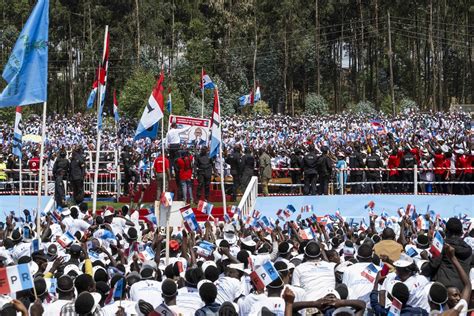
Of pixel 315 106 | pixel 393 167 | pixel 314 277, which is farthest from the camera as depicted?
pixel 315 106

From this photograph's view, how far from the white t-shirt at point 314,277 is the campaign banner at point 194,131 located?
59.5 ft

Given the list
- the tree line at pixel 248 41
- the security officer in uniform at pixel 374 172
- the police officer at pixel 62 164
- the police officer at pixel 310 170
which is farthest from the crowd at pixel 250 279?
the tree line at pixel 248 41

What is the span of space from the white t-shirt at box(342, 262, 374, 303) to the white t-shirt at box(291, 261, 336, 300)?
0.60 feet

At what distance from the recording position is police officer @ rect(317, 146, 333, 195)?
26672 millimetres

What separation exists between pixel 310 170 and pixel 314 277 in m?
17.4

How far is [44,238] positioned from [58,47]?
209ft

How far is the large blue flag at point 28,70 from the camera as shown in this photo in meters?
15.0

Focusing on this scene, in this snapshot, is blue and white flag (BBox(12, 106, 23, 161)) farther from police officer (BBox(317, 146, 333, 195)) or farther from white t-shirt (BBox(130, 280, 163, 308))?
white t-shirt (BBox(130, 280, 163, 308))

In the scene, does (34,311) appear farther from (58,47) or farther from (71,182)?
(58,47)

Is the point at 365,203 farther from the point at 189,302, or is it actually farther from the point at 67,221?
the point at 189,302

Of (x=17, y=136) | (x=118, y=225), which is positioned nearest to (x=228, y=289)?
(x=118, y=225)

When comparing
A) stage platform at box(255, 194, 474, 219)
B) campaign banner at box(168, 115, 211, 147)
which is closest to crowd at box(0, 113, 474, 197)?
campaign banner at box(168, 115, 211, 147)

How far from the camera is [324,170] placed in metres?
26.7

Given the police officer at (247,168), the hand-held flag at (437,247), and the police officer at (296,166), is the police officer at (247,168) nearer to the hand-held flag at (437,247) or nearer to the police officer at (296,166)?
the police officer at (296,166)
